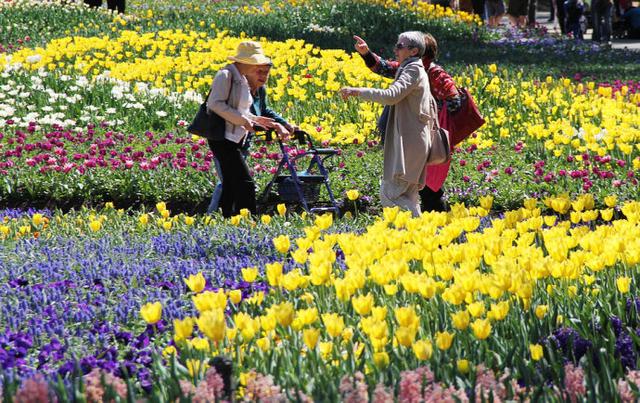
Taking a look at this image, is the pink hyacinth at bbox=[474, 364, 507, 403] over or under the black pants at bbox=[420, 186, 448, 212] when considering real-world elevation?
over

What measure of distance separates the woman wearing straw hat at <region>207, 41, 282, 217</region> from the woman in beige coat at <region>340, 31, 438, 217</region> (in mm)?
737

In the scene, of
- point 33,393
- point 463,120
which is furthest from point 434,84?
point 33,393

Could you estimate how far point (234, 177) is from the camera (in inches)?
280

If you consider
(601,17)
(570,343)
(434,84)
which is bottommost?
(601,17)

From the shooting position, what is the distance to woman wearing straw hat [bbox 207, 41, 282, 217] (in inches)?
265

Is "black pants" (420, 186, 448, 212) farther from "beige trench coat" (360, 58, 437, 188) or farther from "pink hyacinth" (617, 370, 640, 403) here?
"pink hyacinth" (617, 370, 640, 403)

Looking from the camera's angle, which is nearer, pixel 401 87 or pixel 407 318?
pixel 407 318

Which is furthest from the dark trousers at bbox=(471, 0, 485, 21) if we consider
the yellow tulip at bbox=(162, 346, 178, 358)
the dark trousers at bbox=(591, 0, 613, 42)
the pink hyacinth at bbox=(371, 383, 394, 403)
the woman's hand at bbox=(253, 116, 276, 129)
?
the pink hyacinth at bbox=(371, 383, 394, 403)

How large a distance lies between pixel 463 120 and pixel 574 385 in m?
4.39

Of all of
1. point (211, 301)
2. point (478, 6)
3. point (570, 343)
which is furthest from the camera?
point (478, 6)

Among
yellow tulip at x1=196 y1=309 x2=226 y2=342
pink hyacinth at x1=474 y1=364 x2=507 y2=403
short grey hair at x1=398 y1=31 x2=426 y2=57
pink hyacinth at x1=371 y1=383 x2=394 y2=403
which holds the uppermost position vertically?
short grey hair at x1=398 y1=31 x2=426 y2=57

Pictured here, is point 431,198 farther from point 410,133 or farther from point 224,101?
point 224,101

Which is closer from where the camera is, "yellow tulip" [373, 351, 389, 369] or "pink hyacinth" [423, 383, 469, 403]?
"pink hyacinth" [423, 383, 469, 403]

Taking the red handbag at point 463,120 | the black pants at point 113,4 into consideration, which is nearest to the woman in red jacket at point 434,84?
the red handbag at point 463,120
